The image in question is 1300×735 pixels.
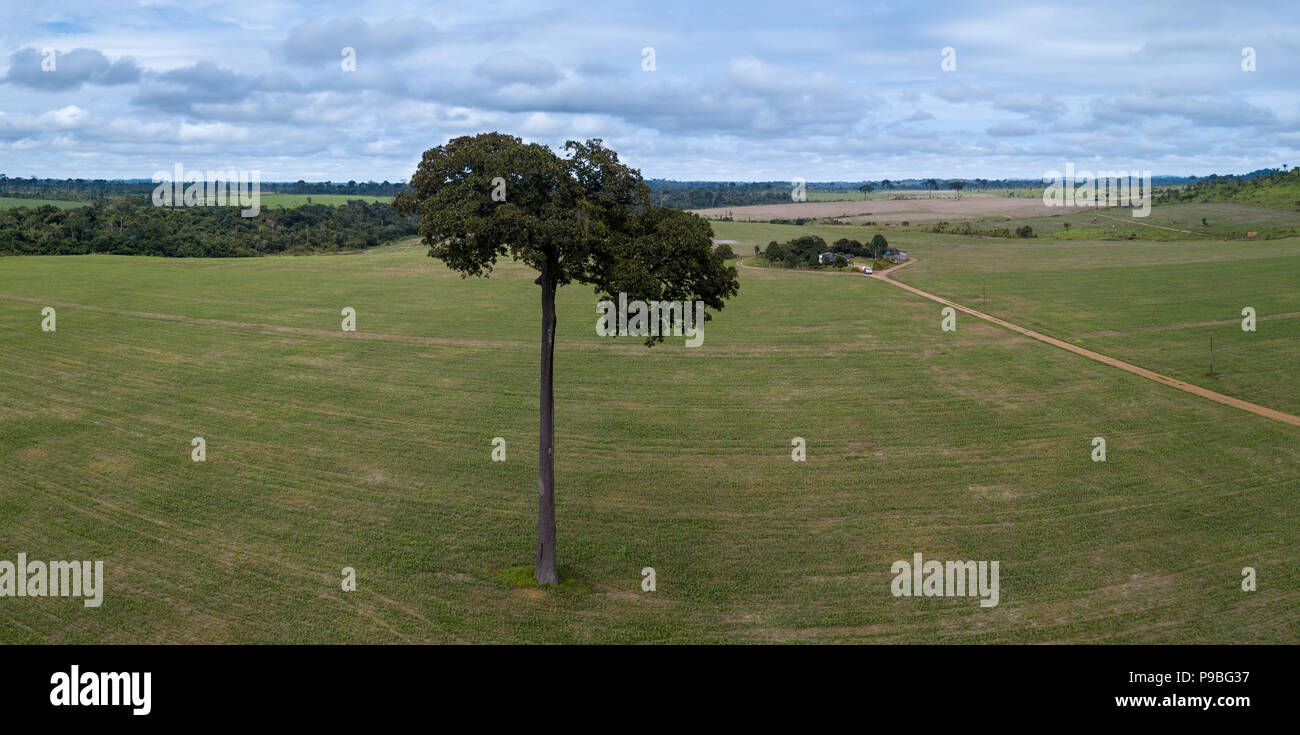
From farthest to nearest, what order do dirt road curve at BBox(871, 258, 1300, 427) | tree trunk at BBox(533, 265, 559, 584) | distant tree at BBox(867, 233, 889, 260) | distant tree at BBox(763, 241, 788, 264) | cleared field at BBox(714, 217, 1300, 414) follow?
distant tree at BBox(867, 233, 889, 260), distant tree at BBox(763, 241, 788, 264), cleared field at BBox(714, 217, 1300, 414), dirt road curve at BBox(871, 258, 1300, 427), tree trunk at BBox(533, 265, 559, 584)

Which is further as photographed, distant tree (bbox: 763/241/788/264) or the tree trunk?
distant tree (bbox: 763/241/788/264)

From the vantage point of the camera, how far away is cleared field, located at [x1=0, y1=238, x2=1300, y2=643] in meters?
20.4

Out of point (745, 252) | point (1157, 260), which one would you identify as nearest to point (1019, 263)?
point (1157, 260)

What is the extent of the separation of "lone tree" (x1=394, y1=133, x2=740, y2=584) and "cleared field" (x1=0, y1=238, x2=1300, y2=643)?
4.87 m

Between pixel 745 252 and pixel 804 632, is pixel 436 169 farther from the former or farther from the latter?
pixel 745 252

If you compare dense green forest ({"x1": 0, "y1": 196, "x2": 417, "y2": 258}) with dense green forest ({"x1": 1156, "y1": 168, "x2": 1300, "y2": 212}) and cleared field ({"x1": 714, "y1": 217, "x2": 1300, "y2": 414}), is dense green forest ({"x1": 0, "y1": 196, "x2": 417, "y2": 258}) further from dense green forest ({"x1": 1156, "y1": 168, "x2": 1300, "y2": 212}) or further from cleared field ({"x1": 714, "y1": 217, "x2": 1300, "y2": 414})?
dense green forest ({"x1": 1156, "y1": 168, "x2": 1300, "y2": 212})

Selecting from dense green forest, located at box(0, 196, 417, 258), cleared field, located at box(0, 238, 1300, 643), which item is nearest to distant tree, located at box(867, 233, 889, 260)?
cleared field, located at box(0, 238, 1300, 643)

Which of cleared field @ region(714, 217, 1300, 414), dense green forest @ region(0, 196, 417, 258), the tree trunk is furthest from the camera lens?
dense green forest @ region(0, 196, 417, 258)

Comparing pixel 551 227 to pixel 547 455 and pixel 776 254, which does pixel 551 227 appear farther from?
pixel 776 254

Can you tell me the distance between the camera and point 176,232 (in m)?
127

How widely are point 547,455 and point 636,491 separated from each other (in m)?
7.96

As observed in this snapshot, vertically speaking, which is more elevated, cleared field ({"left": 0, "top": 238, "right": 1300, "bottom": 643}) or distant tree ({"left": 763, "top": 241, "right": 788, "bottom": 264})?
distant tree ({"left": 763, "top": 241, "right": 788, "bottom": 264})
